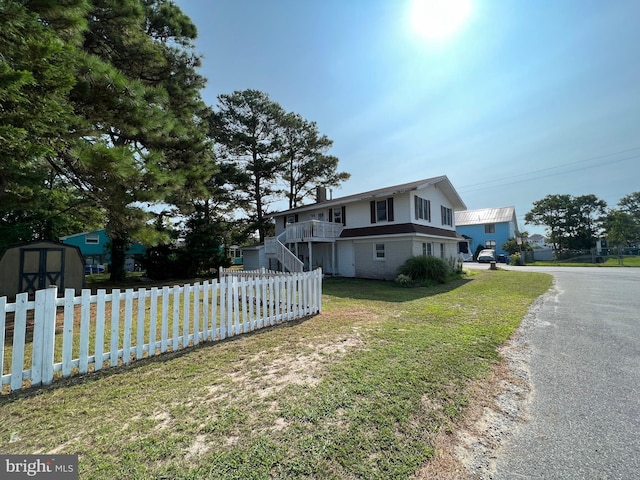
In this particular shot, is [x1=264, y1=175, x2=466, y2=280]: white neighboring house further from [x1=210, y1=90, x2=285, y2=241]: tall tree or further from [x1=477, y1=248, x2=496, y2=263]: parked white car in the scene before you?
[x1=477, y1=248, x2=496, y2=263]: parked white car

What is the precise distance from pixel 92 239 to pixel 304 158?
2416 cm

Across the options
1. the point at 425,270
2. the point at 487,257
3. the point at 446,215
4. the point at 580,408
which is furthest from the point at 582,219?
the point at 580,408

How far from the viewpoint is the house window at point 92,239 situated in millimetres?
28703

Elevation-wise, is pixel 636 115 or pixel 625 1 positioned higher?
pixel 625 1

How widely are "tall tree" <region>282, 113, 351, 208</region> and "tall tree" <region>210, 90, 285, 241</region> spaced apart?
1215 mm

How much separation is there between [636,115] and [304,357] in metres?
21.3

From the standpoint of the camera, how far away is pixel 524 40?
9.53 metres

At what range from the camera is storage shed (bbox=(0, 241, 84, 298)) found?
1068 cm

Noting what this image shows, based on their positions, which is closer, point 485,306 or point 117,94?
point 117,94

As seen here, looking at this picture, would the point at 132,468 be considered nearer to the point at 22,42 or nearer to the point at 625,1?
the point at 22,42

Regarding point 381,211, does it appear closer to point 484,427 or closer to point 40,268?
point 484,427

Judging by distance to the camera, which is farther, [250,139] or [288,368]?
[250,139]

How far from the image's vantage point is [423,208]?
1702 centimetres

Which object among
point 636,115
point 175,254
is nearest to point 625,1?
point 636,115
